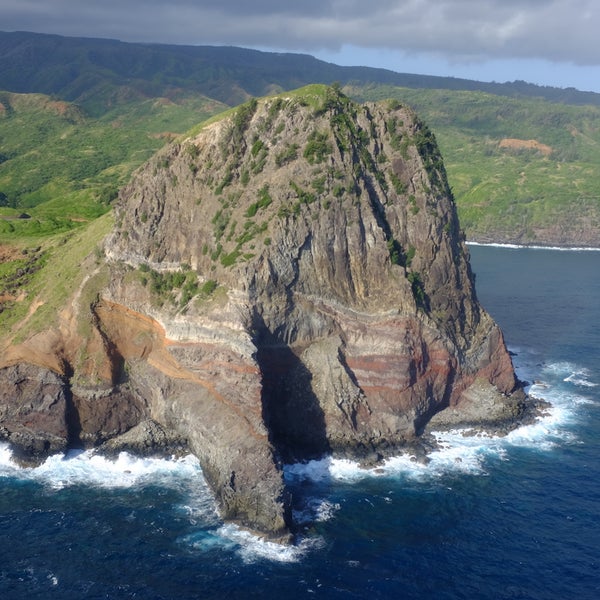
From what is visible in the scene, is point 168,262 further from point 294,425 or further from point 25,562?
point 25,562

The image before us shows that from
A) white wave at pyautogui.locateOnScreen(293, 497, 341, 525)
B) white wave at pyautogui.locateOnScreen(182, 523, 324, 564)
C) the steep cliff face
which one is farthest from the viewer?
the steep cliff face

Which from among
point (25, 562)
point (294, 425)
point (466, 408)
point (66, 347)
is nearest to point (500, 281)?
point (466, 408)

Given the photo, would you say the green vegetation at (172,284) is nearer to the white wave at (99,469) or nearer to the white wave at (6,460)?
the white wave at (99,469)

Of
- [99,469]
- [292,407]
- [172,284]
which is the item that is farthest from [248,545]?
[172,284]

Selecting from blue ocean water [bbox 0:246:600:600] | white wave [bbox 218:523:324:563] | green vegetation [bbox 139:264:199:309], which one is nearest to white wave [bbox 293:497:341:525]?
blue ocean water [bbox 0:246:600:600]

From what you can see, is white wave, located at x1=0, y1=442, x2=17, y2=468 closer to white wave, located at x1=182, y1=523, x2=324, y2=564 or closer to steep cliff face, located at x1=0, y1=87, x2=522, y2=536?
steep cliff face, located at x1=0, y1=87, x2=522, y2=536

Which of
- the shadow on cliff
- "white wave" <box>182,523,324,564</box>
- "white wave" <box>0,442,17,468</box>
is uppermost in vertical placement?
the shadow on cliff
